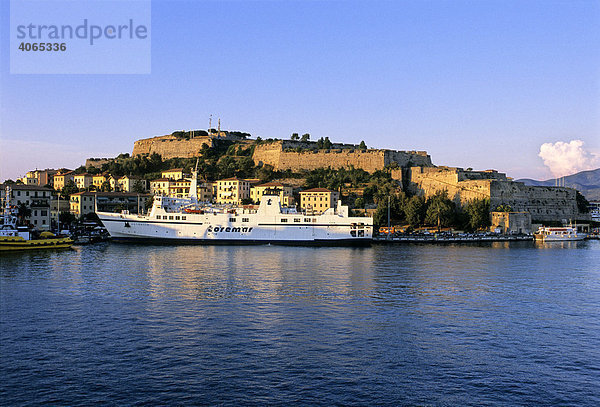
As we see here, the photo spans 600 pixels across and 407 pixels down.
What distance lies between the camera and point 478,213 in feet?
208

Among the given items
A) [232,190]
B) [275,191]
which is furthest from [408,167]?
[232,190]

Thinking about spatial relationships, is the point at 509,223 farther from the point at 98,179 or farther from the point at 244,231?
the point at 98,179

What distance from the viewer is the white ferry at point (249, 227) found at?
49.1m

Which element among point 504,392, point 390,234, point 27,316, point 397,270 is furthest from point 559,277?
point 390,234

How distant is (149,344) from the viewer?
50.9 ft

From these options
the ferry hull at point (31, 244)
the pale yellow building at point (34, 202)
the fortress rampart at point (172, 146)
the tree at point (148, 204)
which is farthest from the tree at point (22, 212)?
the fortress rampart at point (172, 146)

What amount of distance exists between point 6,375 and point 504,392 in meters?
12.1

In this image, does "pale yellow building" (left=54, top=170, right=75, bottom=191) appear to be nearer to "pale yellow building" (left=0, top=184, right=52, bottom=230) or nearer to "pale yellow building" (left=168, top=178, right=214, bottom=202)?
"pale yellow building" (left=168, top=178, right=214, bottom=202)

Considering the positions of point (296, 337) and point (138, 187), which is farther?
point (138, 187)

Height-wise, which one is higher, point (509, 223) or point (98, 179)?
point (98, 179)

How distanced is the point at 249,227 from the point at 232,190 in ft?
87.1

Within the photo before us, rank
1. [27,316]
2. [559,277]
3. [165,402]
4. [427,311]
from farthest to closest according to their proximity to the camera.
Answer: [559,277]
[427,311]
[27,316]
[165,402]

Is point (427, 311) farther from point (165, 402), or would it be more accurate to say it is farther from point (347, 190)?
point (347, 190)

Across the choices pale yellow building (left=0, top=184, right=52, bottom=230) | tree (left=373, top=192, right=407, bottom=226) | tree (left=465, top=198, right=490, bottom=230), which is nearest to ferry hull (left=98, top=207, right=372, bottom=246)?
pale yellow building (left=0, top=184, right=52, bottom=230)
